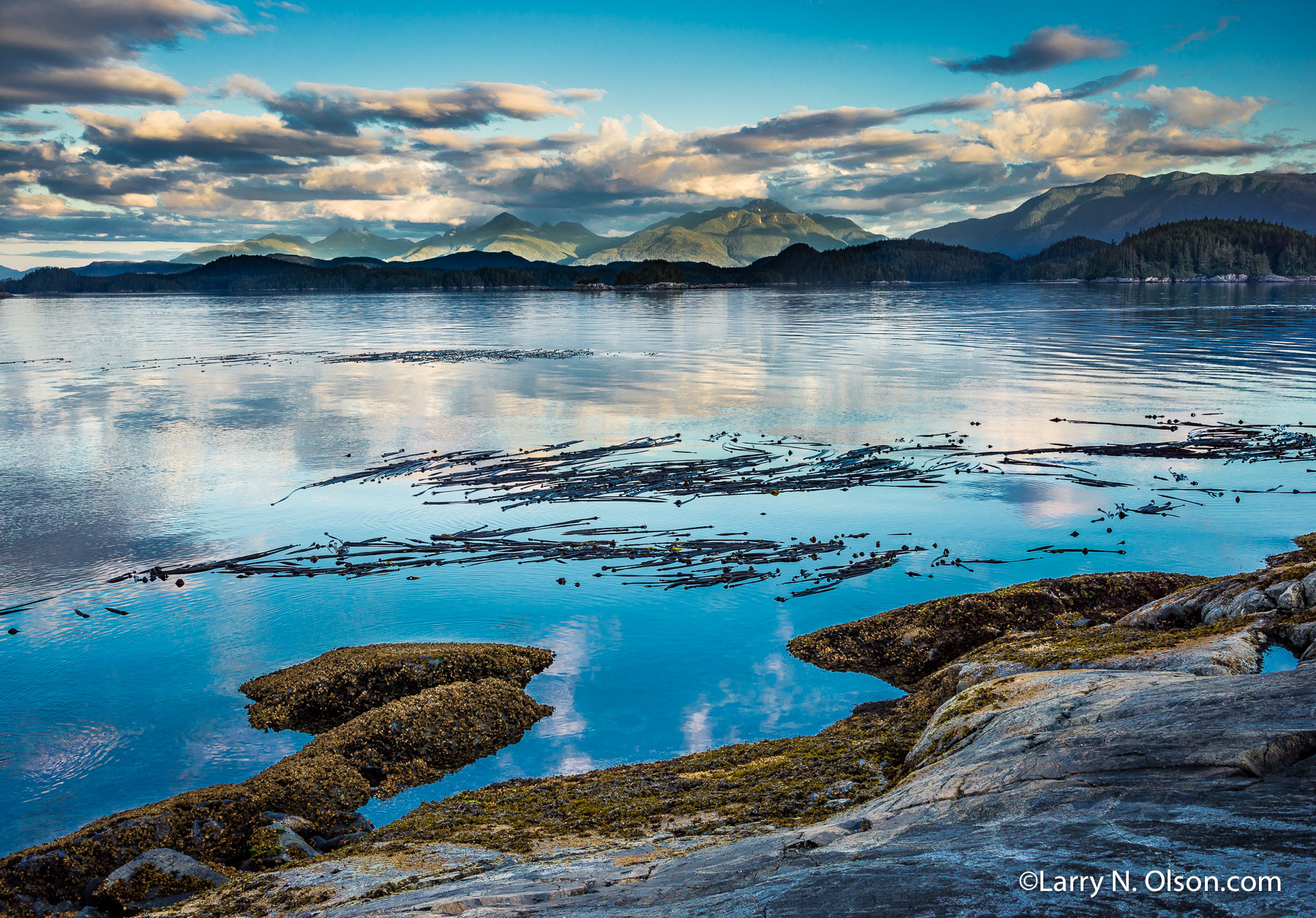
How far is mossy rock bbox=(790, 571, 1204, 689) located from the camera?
15.4 m

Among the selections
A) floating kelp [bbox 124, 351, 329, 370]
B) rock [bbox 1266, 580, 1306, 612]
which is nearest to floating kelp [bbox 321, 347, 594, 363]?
floating kelp [bbox 124, 351, 329, 370]

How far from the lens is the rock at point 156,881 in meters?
8.83

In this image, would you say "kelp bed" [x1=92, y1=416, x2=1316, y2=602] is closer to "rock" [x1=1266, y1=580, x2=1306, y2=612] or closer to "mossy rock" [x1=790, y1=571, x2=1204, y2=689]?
"mossy rock" [x1=790, y1=571, x2=1204, y2=689]

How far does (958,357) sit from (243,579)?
56.2 metres

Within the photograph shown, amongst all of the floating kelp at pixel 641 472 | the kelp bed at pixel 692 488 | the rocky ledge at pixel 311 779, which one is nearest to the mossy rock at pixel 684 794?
the rocky ledge at pixel 311 779

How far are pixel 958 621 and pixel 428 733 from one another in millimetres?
10071

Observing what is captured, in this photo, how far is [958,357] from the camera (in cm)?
6341

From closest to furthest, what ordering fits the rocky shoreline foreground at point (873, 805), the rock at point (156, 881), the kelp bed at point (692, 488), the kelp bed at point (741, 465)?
the rocky shoreline foreground at point (873, 805) → the rock at point (156, 881) → the kelp bed at point (692, 488) → the kelp bed at point (741, 465)

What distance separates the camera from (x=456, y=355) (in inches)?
2739

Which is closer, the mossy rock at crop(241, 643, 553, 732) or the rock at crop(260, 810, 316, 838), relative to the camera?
the rock at crop(260, 810, 316, 838)

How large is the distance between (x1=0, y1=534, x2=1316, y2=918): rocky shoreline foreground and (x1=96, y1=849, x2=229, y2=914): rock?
26 millimetres

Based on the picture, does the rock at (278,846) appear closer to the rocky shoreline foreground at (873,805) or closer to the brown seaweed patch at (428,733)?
the rocky shoreline foreground at (873,805)

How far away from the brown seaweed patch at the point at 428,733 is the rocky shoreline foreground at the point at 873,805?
0.17 ft

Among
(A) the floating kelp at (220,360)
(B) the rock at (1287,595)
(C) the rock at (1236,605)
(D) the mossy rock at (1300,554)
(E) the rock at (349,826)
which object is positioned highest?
(A) the floating kelp at (220,360)
